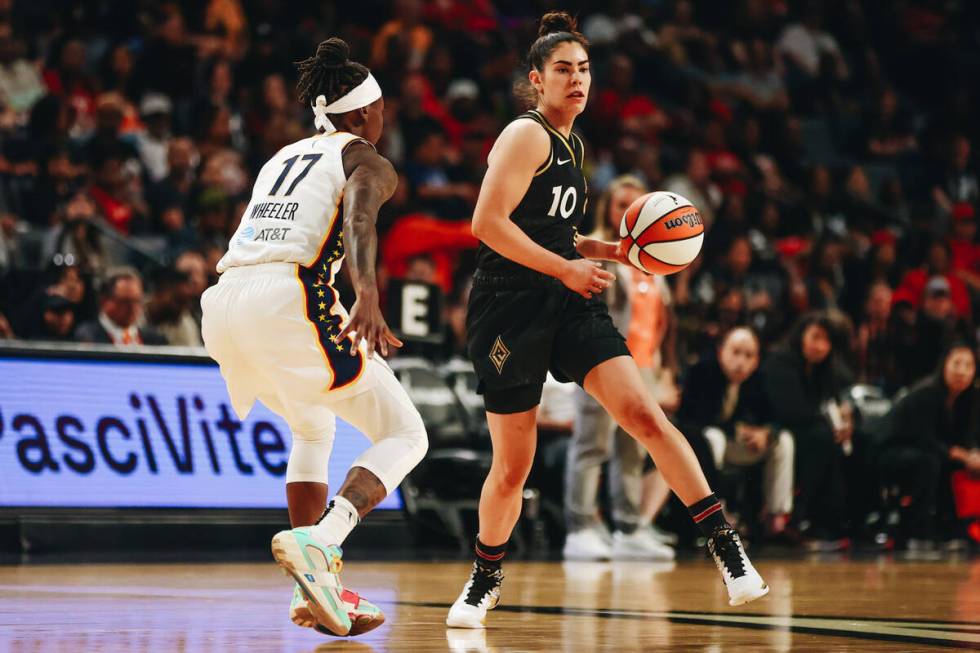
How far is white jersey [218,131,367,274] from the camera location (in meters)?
5.12

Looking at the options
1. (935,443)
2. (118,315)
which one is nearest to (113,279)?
(118,315)

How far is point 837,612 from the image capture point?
5.98 meters

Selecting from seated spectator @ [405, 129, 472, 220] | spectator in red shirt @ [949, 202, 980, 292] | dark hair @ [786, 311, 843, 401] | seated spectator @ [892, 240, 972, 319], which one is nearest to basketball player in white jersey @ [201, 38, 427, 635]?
dark hair @ [786, 311, 843, 401]

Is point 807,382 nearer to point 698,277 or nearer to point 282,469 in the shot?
point 698,277

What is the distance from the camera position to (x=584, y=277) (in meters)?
5.15

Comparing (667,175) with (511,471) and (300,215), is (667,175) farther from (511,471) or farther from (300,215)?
(300,215)

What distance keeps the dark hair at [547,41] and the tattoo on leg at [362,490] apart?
1.56 m

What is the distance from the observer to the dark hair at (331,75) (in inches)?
212

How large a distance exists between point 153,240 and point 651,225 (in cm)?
725

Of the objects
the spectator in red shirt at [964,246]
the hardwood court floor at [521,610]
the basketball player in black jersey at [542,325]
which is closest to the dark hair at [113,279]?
the hardwood court floor at [521,610]

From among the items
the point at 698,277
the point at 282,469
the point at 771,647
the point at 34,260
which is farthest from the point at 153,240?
the point at 771,647

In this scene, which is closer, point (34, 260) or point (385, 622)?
point (385, 622)

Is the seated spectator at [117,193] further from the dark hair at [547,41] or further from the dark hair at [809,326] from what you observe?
the dark hair at [547,41]

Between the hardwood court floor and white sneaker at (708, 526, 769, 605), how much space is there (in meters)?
0.15
